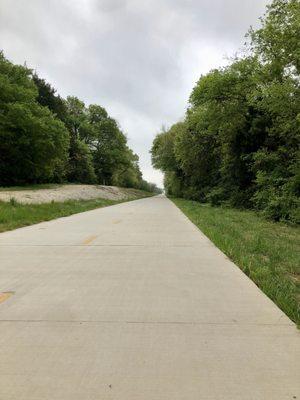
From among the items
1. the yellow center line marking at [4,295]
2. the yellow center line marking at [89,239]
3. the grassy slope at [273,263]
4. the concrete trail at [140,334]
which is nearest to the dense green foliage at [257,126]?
the grassy slope at [273,263]

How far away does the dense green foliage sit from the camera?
22294 mm

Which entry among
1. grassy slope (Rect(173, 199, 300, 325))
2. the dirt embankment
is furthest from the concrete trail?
the dirt embankment

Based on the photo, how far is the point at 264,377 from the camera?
3.68 metres

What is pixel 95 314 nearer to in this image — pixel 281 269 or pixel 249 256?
pixel 281 269

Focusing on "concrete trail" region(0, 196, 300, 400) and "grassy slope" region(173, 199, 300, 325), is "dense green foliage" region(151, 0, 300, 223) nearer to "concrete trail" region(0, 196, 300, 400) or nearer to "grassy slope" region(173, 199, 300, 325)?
"grassy slope" region(173, 199, 300, 325)

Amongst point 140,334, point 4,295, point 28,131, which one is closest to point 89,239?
point 4,295

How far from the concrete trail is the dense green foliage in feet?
47.1

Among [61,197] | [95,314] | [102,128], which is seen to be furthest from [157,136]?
[95,314]

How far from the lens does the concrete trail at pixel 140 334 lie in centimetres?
350

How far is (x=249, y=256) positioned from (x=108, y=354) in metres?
6.22

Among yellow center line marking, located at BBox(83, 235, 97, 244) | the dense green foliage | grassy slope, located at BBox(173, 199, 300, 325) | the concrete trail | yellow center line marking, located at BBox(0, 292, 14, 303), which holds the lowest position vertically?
yellow center line marking, located at BBox(83, 235, 97, 244)

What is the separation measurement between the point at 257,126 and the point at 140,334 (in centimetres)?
2855

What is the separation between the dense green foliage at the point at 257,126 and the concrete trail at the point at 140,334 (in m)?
14.4

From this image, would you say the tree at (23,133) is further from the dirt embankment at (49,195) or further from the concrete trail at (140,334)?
the concrete trail at (140,334)
